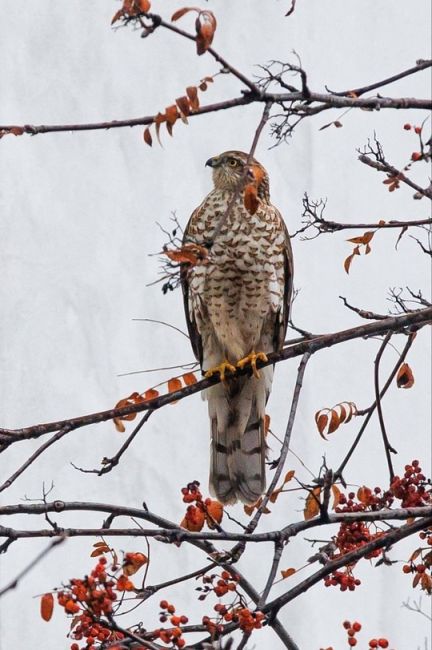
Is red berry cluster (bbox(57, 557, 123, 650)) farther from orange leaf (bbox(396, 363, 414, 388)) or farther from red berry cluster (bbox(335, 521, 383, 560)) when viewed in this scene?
orange leaf (bbox(396, 363, 414, 388))

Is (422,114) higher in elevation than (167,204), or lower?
higher

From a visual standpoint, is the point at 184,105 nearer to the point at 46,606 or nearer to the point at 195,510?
the point at 195,510

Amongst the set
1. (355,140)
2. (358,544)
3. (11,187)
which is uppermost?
(355,140)

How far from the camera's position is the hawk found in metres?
4.19

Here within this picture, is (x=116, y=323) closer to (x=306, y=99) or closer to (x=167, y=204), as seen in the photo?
(x=167, y=204)

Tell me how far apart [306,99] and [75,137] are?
312cm

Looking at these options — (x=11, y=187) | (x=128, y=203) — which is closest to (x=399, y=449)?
(x=128, y=203)

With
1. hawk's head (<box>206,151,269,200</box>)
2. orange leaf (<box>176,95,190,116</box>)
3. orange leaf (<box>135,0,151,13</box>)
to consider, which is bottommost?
orange leaf (<box>176,95,190,116</box>)

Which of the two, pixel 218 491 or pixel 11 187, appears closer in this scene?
pixel 218 491

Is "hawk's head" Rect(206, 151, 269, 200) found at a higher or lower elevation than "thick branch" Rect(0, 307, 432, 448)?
higher

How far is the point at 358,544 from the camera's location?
2.79 m

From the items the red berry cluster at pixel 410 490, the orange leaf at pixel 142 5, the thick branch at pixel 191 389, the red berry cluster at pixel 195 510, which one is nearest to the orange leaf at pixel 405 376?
the thick branch at pixel 191 389

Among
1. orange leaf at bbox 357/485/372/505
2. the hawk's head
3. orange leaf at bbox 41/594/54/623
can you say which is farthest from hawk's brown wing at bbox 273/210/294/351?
orange leaf at bbox 41/594/54/623

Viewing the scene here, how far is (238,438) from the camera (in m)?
4.46
